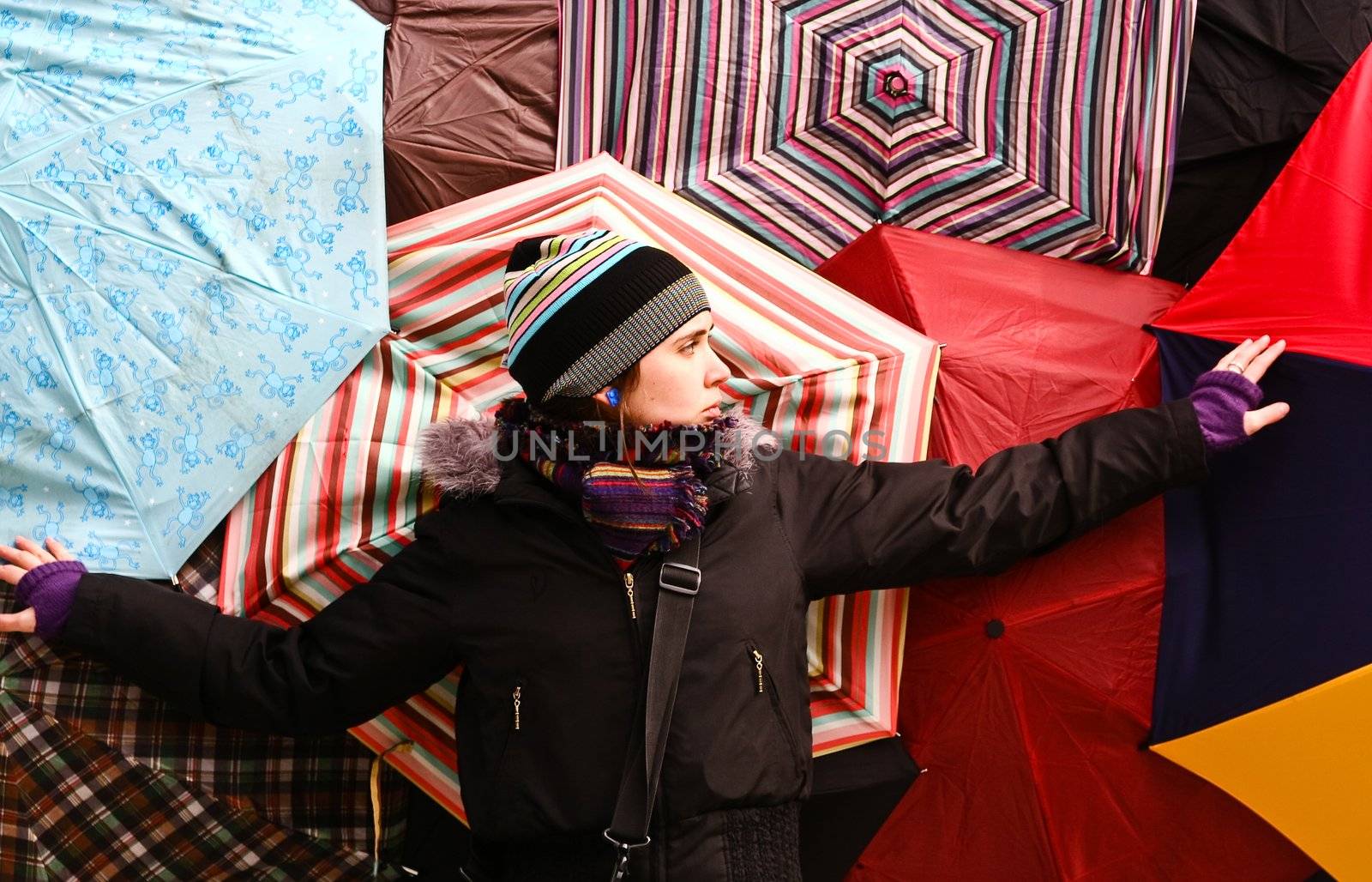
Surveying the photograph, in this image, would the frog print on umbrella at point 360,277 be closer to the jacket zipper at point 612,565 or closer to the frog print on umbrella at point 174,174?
the frog print on umbrella at point 174,174

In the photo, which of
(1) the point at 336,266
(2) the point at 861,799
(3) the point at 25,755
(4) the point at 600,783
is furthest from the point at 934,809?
(3) the point at 25,755

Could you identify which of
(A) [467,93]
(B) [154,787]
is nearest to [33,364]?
(B) [154,787]

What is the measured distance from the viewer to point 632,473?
7.83 ft

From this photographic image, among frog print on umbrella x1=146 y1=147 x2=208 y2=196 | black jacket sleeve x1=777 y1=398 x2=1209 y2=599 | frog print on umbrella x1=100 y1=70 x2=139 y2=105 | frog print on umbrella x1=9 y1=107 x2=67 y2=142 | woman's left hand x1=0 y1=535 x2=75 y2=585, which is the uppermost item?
frog print on umbrella x1=100 y1=70 x2=139 y2=105

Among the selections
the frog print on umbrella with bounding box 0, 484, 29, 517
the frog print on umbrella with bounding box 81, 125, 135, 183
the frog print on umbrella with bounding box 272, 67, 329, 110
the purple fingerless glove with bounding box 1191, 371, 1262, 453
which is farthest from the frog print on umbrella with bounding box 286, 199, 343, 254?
the purple fingerless glove with bounding box 1191, 371, 1262, 453

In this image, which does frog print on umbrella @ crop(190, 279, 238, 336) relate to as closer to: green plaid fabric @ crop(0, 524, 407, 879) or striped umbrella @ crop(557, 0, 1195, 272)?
green plaid fabric @ crop(0, 524, 407, 879)

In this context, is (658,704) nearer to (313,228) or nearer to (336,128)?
(313,228)

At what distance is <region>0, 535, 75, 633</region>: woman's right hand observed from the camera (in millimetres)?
2588

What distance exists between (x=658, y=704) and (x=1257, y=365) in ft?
4.41

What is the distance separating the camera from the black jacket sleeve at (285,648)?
2533 millimetres

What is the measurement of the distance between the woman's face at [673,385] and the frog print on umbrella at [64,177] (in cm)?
127

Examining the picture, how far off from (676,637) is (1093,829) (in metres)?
1.04

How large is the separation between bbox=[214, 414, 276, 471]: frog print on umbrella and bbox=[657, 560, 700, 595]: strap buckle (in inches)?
38.1

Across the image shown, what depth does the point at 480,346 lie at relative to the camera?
2895 millimetres
